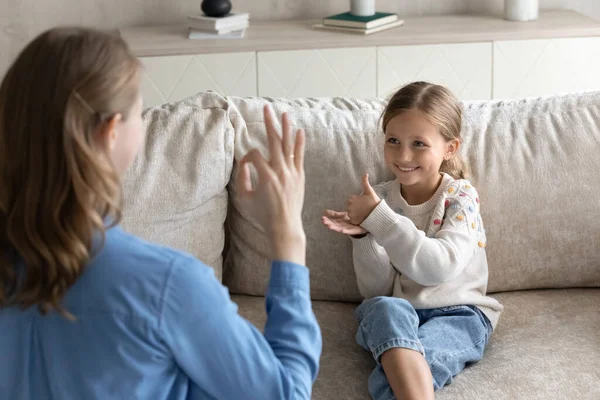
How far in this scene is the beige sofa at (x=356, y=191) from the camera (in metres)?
2.06

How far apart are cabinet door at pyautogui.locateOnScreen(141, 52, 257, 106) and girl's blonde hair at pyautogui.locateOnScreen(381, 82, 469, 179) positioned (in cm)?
130

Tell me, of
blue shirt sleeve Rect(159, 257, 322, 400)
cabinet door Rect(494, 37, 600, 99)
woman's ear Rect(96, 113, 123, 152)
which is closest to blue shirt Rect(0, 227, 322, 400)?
→ blue shirt sleeve Rect(159, 257, 322, 400)

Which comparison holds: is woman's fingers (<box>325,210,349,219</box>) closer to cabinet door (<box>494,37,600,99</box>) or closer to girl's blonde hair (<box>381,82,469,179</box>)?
girl's blonde hair (<box>381,82,469,179</box>)

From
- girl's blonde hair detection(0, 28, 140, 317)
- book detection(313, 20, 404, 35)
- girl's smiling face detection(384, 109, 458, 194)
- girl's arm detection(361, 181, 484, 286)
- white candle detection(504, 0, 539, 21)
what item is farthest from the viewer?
white candle detection(504, 0, 539, 21)

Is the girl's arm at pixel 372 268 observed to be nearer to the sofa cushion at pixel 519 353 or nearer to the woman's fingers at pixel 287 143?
the sofa cushion at pixel 519 353

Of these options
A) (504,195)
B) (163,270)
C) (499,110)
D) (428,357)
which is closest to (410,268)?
(428,357)

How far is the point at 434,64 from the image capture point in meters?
3.42

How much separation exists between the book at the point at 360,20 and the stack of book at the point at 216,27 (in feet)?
1.14

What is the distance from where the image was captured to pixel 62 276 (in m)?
1.04

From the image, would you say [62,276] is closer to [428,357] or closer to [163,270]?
[163,270]

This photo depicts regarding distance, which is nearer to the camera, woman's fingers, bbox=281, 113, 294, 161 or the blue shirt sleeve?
the blue shirt sleeve

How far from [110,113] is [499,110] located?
1.43m

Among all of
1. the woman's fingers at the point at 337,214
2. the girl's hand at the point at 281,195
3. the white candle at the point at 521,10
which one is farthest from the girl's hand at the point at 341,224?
the white candle at the point at 521,10

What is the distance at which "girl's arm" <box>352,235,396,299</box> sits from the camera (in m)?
2.04
